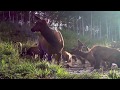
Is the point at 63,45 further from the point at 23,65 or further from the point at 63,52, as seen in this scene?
the point at 23,65

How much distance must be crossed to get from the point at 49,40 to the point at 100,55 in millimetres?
874

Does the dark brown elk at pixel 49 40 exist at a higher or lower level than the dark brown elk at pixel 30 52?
higher

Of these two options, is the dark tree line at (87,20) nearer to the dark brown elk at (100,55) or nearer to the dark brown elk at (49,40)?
the dark brown elk at (49,40)

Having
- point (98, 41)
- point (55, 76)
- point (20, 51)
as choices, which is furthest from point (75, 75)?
point (20, 51)

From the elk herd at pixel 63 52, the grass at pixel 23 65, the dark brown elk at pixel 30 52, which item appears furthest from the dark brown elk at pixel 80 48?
the dark brown elk at pixel 30 52

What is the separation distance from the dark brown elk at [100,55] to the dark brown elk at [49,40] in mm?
299

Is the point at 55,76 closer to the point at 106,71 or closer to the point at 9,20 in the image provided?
the point at 106,71

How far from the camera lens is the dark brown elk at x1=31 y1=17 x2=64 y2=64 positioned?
363 centimetres

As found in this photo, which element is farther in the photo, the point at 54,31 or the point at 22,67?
the point at 54,31

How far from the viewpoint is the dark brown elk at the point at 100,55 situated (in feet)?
11.9

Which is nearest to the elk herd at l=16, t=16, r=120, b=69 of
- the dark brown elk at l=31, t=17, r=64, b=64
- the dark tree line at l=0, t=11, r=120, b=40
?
the dark brown elk at l=31, t=17, r=64, b=64

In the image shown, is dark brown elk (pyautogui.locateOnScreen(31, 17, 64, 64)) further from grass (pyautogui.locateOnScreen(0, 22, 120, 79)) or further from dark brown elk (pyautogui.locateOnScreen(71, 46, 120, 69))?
dark brown elk (pyautogui.locateOnScreen(71, 46, 120, 69))
